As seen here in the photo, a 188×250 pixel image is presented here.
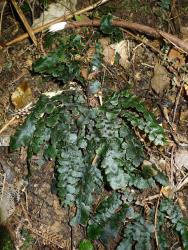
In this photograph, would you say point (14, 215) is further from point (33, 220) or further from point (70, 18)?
point (70, 18)

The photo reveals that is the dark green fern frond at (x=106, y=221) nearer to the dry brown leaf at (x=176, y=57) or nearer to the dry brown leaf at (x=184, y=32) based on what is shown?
the dry brown leaf at (x=176, y=57)

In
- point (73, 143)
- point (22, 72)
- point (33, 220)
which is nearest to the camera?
point (73, 143)

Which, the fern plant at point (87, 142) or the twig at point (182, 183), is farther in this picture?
the twig at point (182, 183)

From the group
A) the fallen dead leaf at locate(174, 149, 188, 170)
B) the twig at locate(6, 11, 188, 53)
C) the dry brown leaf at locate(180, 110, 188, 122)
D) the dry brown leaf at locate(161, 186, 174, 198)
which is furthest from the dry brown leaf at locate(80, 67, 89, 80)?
the dry brown leaf at locate(161, 186, 174, 198)

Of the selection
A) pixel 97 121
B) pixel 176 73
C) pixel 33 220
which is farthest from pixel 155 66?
pixel 33 220

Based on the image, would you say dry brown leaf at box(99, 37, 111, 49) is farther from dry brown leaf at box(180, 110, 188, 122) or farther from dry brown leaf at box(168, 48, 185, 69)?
dry brown leaf at box(180, 110, 188, 122)

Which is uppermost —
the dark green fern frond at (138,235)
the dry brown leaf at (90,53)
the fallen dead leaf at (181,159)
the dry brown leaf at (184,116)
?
the dry brown leaf at (90,53)

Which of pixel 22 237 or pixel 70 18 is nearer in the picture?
pixel 22 237

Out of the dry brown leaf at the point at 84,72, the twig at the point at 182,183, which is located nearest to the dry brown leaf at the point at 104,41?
the dry brown leaf at the point at 84,72
